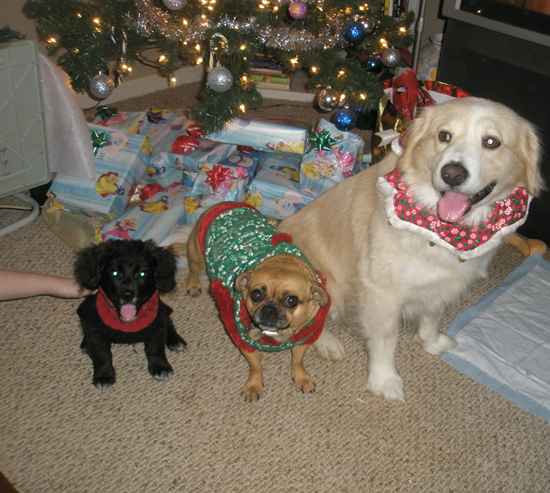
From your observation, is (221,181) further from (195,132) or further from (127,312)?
(127,312)

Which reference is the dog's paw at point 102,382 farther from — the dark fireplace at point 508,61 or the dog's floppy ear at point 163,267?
the dark fireplace at point 508,61

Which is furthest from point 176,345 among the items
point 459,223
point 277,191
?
point 459,223

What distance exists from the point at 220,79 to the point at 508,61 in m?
1.29

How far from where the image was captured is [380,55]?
2.42 m

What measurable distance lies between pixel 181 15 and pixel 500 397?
1.94 m

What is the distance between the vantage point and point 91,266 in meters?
1.69

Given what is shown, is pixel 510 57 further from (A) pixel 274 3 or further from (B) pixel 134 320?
(B) pixel 134 320

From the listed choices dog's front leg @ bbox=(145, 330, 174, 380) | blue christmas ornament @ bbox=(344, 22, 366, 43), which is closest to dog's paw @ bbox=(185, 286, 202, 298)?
dog's front leg @ bbox=(145, 330, 174, 380)

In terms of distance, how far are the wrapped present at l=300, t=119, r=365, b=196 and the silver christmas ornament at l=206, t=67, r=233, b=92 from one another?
52 cm

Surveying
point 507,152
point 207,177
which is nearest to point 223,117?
Answer: point 207,177

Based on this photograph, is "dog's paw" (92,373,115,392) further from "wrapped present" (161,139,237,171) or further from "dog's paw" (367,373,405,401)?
"wrapped present" (161,139,237,171)

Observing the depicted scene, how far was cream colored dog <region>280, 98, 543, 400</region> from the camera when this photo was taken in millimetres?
1400

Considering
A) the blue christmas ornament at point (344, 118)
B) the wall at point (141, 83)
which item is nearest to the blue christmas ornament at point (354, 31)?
the blue christmas ornament at point (344, 118)

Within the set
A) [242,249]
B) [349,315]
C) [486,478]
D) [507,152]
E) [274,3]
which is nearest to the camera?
[507,152]
